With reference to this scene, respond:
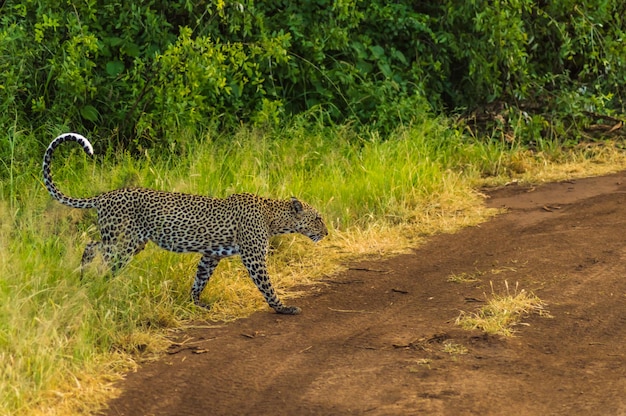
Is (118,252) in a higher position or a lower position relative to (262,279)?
higher

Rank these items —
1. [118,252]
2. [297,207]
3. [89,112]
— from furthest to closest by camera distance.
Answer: [89,112] < [297,207] < [118,252]

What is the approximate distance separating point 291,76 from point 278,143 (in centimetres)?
111

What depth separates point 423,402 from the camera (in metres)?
5.30

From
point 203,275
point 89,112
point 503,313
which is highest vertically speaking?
point 89,112

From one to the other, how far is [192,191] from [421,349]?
2.75 meters

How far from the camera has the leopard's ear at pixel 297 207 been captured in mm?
7000

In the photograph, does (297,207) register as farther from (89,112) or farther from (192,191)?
(89,112)

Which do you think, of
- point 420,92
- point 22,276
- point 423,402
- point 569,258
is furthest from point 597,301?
point 420,92

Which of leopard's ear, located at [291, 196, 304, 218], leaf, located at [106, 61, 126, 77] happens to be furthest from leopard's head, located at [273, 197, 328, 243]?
leaf, located at [106, 61, 126, 77]

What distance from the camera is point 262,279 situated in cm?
665

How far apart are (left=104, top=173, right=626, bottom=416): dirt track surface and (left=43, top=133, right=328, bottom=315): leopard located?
1.32 feet

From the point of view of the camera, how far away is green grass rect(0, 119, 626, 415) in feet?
18.4

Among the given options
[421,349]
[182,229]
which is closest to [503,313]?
[421,349]

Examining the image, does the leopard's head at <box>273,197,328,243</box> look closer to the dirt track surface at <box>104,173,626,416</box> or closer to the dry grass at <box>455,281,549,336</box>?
the dirt track surface at <box>104,173,626,416</box>
